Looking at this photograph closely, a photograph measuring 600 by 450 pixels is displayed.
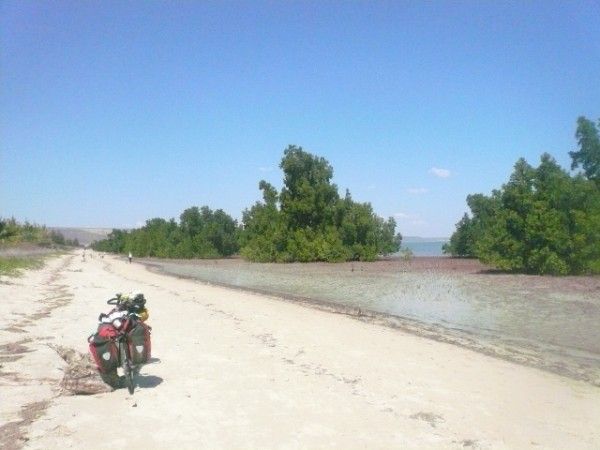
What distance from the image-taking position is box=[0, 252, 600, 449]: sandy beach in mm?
6039

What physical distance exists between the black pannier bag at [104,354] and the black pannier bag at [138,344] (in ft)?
0.80

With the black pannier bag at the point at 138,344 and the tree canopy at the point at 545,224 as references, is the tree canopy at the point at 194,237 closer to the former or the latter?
the tree canopy at the point at 545,224

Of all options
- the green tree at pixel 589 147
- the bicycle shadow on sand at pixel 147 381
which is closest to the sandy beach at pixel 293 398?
the bicycle shadow on sand at pixel 147 381

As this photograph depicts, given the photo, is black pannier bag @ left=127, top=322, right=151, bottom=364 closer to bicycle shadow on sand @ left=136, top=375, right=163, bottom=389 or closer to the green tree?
bicycle shadow on sand @ left=136, top=375, right=163, bottom=389

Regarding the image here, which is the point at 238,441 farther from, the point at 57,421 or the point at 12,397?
the point at 12,397

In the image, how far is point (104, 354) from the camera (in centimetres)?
760

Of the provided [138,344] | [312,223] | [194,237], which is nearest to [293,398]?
[138,344]

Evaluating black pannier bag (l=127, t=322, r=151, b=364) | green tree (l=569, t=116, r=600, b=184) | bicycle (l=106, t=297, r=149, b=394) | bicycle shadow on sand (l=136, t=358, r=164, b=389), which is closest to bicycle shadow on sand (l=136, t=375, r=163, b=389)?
bicycle shadow on sand (l=136, t=358, r=164, b=389)

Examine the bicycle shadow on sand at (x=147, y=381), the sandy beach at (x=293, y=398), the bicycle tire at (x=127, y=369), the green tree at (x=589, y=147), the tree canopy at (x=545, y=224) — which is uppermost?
the green tree at (x=589, y=147)

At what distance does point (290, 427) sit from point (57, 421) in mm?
2882

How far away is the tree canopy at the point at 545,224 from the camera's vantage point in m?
34.7

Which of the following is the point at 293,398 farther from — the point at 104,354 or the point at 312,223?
the point at 312,223

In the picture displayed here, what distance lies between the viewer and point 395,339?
1345cm

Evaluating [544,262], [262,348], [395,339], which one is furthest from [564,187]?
[262,348]
